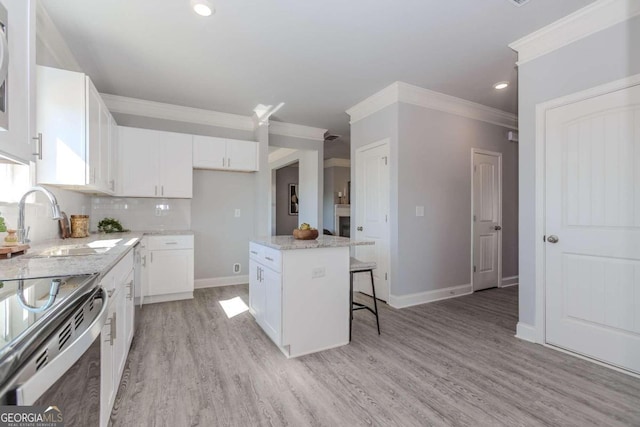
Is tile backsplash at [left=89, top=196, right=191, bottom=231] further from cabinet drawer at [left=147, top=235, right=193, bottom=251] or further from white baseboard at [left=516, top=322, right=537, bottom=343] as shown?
white baseboard at [left=516, top=322, right=537, bottom=343]

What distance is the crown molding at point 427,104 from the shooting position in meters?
3.58

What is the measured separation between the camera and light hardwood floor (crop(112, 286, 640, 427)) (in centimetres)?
164

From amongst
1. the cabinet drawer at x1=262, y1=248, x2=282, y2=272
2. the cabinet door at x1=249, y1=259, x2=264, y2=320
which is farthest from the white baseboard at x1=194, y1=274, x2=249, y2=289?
the cabinet drawer at x1=262, y1=248, x2=282, y2=272

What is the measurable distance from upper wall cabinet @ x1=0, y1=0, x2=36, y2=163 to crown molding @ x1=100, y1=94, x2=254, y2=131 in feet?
8.82

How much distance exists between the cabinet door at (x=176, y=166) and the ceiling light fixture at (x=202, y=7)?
204 cm

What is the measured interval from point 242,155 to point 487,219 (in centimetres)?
370

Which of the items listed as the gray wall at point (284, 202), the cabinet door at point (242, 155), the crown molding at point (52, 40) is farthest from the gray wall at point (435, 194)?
the gray wall at point (284, 202)

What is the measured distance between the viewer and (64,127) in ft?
7.38

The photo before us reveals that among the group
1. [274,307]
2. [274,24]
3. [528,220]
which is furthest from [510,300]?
[274,24]

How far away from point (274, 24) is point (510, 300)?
4.06 meters

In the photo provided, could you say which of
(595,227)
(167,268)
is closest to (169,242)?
(167,268)

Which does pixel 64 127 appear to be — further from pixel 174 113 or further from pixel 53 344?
pixel 53 344

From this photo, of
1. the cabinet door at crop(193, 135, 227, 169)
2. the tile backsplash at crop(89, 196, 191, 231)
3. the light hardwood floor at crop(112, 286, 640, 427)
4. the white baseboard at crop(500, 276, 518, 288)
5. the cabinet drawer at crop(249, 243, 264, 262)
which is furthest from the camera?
the white baseboard at crop(500, 276, 518, 288)

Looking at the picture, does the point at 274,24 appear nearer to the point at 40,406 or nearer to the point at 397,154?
the point at 397,154
